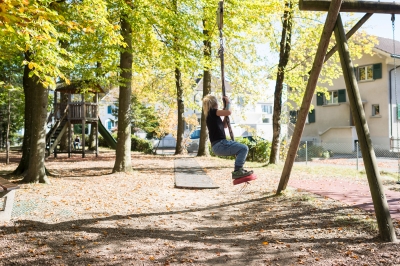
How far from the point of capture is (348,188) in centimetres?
1074

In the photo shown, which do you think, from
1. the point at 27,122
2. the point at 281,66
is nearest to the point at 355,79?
the point at 281,66

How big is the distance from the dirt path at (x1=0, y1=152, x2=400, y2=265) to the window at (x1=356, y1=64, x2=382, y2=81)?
2158cm

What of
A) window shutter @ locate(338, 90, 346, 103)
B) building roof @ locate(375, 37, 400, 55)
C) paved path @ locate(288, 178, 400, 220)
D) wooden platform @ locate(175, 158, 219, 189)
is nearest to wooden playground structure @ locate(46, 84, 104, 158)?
wooden platform @ locate(175, 158, 219, 189)

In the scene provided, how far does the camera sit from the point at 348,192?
9.92 m

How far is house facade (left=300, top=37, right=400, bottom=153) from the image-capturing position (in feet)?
89.9

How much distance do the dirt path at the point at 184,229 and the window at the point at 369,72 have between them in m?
21.6

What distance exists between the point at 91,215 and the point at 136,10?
6974 mm

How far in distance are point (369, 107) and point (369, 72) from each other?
2723mm

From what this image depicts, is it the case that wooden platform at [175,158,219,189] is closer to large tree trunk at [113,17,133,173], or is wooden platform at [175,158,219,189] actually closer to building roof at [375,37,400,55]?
large tree trunk at [113,17,133,173]

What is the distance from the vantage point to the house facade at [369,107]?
89.9ft

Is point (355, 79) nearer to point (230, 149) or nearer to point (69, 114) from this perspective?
point (230, 149)

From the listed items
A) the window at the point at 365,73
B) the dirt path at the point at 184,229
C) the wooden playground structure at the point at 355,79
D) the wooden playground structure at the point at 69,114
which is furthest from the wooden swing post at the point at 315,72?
the window at the point at 365,73

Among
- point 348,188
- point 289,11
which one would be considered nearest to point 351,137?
point 289,11

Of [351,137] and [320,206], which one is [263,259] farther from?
[351,137]
